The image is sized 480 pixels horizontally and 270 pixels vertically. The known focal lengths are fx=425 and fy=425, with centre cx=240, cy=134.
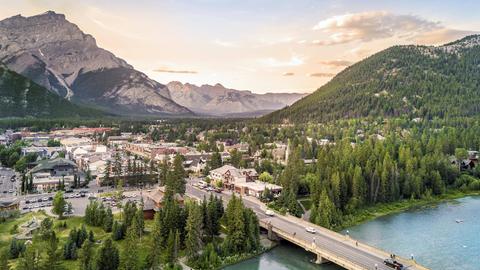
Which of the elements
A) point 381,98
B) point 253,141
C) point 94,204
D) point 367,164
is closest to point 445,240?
point 367,164

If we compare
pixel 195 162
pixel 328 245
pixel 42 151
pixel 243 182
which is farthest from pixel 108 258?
pixel 42 151

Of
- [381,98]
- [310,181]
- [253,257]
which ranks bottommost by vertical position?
[253,257]

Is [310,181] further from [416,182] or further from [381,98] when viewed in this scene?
[381,98]

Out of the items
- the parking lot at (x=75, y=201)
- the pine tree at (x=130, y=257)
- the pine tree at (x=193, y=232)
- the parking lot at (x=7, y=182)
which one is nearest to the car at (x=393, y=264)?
the pine tree at (x=193, y=232)

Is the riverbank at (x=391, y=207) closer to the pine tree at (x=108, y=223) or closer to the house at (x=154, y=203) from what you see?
the house at (x=154, y=203)

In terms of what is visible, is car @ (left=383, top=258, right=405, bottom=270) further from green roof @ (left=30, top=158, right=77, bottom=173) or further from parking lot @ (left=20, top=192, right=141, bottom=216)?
green roof @ (left=30, top=158, right=77, bottom=173)

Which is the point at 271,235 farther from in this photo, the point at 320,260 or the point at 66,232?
the point at 66,232

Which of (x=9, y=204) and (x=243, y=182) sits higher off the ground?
(x=243, y=182)
